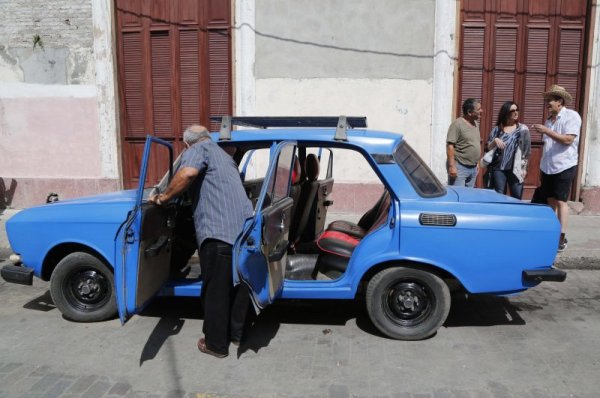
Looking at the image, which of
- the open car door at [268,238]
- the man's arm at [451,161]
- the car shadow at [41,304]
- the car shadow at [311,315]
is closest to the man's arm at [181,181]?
the open car door at [268,238]

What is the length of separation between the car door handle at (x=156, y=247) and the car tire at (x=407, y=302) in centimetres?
166

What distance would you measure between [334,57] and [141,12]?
11.9 ft

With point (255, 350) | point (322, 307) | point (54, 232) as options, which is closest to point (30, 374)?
point (54, 232)

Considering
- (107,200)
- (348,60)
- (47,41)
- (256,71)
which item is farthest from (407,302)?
(47,41)

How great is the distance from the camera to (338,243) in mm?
4277

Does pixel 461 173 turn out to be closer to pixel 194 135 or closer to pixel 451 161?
pixel 451 161

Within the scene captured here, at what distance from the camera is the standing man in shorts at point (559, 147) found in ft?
19.9

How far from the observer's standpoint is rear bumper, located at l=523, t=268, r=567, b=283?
3.70m

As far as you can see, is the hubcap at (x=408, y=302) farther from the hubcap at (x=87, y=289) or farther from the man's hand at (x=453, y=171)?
the man's hand at (x=453, y=171)

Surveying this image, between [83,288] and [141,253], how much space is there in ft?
3.37

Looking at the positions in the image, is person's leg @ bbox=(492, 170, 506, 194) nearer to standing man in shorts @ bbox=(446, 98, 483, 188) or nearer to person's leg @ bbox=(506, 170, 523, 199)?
person's leg @ bbox=(506, 170, 523, 199)

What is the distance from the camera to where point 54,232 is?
4223 mm

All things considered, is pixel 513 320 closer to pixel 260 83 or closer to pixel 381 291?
pixel 381 291

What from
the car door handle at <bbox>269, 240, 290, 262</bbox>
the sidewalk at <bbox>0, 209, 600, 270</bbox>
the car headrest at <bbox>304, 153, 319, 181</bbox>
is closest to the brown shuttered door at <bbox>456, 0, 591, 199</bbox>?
the sidewalk at <bbox>0, 209, 600, 270</bbox>
